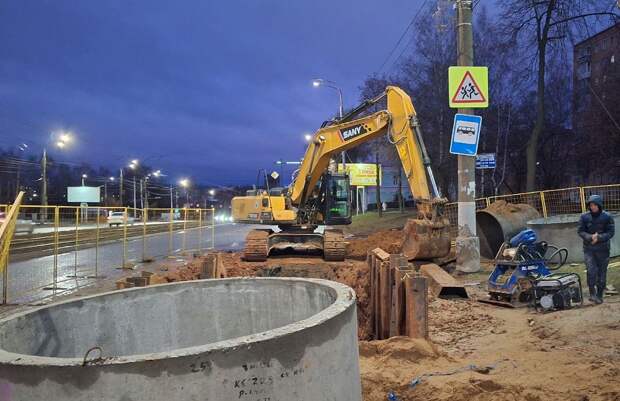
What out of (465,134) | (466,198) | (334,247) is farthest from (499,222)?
(334,247)

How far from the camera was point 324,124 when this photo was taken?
15.1m

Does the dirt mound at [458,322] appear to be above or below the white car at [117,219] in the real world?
below

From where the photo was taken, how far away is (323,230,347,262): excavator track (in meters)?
13.2

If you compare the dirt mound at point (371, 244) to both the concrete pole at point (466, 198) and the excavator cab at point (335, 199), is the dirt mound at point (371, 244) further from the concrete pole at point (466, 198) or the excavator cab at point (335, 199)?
the concrete pole at point (466, 198)

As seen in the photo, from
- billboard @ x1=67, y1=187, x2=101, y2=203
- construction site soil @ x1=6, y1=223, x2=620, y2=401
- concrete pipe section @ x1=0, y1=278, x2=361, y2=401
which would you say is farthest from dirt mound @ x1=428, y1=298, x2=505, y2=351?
billboard @ x1=67, y1=187, x2=101, y2=203

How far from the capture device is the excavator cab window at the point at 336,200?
15289 mm

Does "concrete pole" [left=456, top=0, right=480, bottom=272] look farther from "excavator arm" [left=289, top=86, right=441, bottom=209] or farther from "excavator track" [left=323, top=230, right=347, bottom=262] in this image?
"excavator track" [left=323, top=230, right=347, bottom=262]

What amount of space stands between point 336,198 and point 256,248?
326 centimetres

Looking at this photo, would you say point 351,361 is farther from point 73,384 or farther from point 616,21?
point 616,21

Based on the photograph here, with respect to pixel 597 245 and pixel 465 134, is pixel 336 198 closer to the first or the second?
pixel 465 134

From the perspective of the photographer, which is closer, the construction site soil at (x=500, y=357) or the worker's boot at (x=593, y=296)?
the construction site soil at (x=500, y=357)

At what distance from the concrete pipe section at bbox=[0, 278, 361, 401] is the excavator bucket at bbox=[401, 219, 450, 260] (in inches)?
295

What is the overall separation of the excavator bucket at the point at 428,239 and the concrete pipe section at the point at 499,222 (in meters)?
2.65

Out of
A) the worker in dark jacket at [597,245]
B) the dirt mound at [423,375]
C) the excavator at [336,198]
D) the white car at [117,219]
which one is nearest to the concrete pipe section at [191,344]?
the dirt mound at [423,375]
